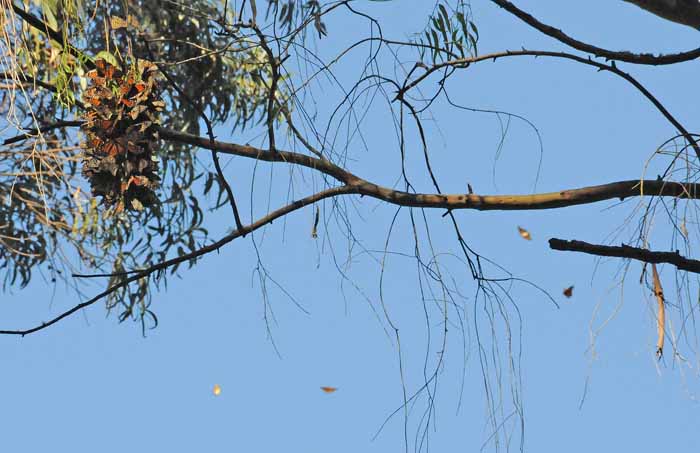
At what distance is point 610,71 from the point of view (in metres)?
1.71

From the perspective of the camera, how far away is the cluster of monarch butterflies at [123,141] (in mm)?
1864

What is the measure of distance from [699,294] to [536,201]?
0.97 feet

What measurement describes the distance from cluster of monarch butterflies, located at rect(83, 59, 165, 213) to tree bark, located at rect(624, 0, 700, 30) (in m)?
0.87

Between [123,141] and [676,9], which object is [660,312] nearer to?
[676,9]

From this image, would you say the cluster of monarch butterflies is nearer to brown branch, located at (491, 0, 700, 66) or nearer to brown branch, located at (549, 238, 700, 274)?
brown branch, located at (491, 0, 700, 66)

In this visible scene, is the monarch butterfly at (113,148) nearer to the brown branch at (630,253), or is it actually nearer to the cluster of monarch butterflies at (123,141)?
the cluster of monarch butterflies at (123,141)

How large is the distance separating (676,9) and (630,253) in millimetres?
478

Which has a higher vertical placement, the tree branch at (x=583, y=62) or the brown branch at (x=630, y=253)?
the tree branch at (x=583, y=62)

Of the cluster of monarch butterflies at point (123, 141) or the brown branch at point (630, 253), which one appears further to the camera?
the cluster of monarch butterflies at point (123, 141)

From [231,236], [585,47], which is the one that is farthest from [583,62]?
[231,236]

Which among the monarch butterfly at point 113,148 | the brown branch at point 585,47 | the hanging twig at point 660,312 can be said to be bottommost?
the hanging twig at point 660,312

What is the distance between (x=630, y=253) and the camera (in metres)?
1.54

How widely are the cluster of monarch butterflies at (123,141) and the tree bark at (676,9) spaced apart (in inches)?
34.2

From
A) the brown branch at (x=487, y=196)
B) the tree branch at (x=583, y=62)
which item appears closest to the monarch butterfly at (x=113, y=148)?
the brown branch at (x=487, y=196)
